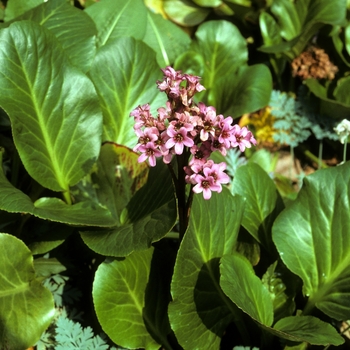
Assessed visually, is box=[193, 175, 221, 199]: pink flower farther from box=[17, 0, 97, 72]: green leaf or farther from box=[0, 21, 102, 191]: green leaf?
box=[17, 0, 97, 72]: green leaf

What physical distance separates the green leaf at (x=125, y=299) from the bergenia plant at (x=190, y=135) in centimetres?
40

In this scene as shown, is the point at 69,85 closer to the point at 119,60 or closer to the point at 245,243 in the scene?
the point at 119,60

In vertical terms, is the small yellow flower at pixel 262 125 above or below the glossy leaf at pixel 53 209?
below

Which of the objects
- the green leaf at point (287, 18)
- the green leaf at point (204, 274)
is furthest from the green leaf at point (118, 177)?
the green leaf at point (287, 18)

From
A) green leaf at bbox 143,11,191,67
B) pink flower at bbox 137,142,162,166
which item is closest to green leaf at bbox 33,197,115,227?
pink flower at bbox 137,142,162,166

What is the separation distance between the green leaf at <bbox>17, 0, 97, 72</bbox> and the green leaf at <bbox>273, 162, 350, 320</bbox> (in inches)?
32.6

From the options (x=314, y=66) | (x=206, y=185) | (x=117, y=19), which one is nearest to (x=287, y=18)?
(x=314, y=66)

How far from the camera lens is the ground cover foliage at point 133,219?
1.34 m

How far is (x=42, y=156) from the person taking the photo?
5.13 ft

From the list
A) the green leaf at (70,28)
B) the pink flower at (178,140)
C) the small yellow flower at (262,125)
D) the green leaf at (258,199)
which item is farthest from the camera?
the small yellow flower at (262,125)

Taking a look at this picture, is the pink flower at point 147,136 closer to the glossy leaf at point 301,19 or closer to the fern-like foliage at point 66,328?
the fern-like foliage at point 66,328

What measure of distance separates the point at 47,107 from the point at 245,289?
2.54 feet

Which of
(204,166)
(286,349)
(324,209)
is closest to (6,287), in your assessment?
(204,166)

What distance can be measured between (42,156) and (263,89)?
2.94ft
